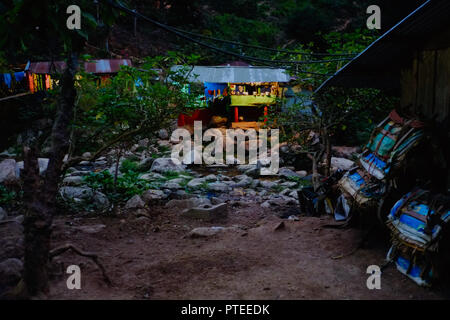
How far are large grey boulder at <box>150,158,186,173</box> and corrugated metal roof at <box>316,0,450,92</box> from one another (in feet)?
21.2

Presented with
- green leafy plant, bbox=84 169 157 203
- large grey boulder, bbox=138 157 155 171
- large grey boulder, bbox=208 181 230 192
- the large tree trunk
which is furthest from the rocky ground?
large grey boulder, bbox=138 157 155 171

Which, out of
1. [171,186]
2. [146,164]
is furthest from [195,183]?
[146,164]

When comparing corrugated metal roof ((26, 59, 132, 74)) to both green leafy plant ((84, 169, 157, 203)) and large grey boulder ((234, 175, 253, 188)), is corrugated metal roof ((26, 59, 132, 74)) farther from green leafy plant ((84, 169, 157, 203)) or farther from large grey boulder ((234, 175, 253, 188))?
green leafy plant ((84, 169, 157, 203))

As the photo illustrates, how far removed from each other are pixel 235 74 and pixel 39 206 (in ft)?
45.9

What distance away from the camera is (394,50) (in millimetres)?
4684

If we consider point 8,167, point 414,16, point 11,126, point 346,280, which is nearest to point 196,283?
point 346,280

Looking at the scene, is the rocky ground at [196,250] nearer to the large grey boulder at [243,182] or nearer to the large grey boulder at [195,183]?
the large grey boulder at [195,183]

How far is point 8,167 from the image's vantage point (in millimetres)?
8281

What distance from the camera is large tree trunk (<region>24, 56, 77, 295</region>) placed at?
120 inches

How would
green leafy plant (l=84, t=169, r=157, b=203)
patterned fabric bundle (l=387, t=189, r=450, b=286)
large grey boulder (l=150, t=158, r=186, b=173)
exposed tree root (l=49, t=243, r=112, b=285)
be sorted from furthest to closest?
large grey boulder (l=150, t=158, r=186, b=173) → green leafy plant (l=84, t=169, r=157, b=203) → exposed tree root (l=49, t=243, r=112, b=285) → patterned fabric bundle (l=387, t=189, r=450, b=286)

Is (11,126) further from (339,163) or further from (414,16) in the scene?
(414,16)

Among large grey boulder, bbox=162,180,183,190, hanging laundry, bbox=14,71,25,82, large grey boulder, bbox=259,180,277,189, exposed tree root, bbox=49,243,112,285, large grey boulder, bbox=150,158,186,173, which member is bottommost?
large grey boulder, bbox=259,180,277,189

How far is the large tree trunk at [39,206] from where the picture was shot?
120 inches

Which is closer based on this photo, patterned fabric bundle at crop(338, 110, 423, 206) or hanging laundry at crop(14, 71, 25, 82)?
patterned fabric bundle at crop(338, 110, 423, 206)
